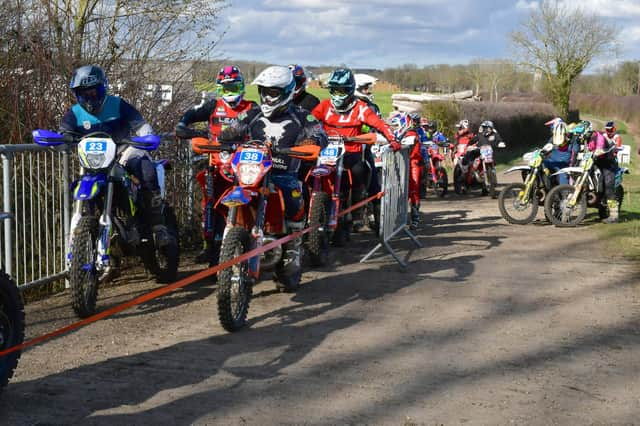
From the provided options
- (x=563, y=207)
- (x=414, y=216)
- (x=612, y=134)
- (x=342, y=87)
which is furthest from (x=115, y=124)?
(x=612, y=134)

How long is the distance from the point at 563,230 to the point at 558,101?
148ft

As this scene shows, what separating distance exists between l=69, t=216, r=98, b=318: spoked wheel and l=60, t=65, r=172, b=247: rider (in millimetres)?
774

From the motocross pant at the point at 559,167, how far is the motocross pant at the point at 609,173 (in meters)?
0.56

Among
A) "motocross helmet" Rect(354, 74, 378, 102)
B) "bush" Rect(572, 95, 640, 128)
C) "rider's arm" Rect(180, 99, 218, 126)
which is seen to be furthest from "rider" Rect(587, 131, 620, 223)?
"bush" Rect(572, 95, 640, 128)

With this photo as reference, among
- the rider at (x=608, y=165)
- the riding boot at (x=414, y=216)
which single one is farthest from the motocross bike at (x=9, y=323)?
the rider at (x=608, y=165)

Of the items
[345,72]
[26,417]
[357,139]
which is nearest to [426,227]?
[345,72]

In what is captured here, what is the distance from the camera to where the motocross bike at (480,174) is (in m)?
18.9

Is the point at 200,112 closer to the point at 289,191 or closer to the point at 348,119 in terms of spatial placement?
the point at 289,191

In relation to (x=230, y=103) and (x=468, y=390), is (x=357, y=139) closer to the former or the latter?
(x=230, y=103)

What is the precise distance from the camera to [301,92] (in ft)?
35.1

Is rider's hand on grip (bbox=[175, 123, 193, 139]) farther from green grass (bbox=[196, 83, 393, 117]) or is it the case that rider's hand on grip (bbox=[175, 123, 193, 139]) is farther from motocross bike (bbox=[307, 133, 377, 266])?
motocross bike (bbox=[307, 133, 377, 266])

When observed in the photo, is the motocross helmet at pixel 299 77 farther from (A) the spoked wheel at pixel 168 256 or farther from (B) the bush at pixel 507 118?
(B) the bush at pixel 507 118

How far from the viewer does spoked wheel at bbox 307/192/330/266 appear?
8.79 m

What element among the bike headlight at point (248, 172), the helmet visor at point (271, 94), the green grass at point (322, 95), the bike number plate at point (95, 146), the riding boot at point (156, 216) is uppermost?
the green grass at point (322, 95)
